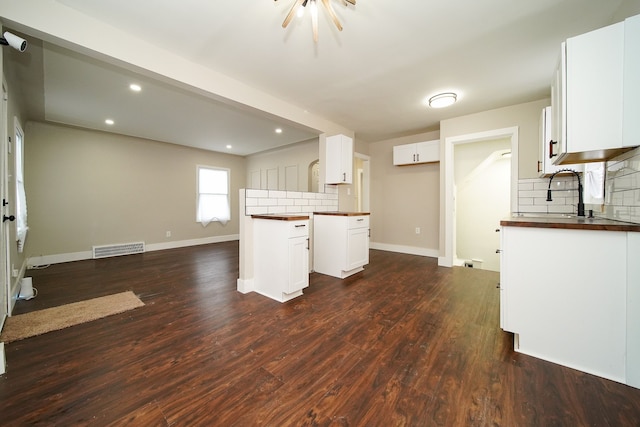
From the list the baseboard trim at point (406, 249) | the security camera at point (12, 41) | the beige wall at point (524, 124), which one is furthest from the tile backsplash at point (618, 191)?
the security camera at point (12, 41)

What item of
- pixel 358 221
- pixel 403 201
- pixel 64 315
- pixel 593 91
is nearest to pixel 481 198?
pixel 403 201

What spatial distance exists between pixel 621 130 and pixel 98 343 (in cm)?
367

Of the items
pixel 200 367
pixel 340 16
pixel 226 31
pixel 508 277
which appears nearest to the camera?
pixel 200 367

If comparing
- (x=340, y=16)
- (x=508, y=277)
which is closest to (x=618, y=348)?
(x=508, y=277)

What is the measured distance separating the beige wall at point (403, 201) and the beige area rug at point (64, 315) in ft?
14.6

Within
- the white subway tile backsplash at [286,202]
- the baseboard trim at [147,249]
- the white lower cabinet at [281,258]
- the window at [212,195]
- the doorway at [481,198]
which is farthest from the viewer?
the window at [212,195]

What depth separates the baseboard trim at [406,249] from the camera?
4594 mm

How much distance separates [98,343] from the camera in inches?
67.2

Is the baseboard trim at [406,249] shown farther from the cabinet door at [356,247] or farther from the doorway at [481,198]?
the cabinet door at [356,247]

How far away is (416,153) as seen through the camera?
14.9 ft

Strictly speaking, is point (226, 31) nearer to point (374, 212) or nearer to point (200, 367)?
point (200, 367)

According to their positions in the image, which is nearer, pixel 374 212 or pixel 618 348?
pixel 618 348

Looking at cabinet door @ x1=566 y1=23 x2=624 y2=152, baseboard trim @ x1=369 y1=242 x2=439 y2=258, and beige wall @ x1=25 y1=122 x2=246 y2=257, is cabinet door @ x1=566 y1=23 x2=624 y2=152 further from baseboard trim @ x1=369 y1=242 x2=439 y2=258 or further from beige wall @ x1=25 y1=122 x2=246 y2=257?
beige wall @ x1=25 y1=122 x2=246 y2=257

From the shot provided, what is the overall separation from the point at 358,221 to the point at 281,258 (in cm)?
138
